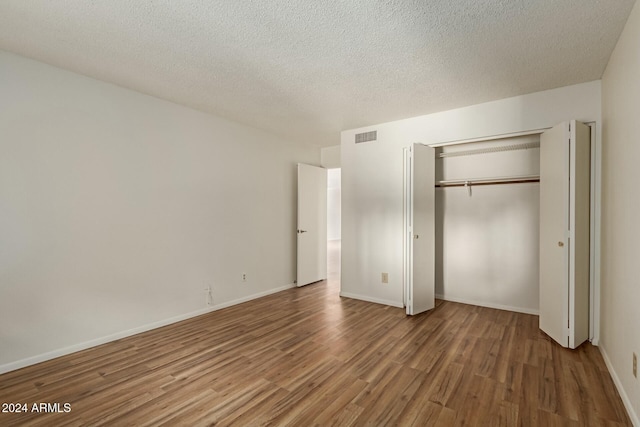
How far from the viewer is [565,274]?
286 cm

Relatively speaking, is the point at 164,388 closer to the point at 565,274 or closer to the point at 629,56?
the point at 565,274

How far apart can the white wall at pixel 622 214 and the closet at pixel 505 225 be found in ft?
0.72

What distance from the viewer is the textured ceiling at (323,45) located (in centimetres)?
197

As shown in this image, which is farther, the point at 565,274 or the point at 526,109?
the point at 526,109

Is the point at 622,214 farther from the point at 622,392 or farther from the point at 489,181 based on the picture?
the point at 489,181

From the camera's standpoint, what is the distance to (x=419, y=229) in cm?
392

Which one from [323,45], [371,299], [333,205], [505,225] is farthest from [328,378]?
[333,205]

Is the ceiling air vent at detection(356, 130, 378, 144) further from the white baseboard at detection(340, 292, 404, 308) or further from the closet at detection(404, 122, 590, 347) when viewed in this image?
the white baseboard at detection(340, 292, 404, 308)

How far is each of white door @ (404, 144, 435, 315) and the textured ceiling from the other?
2.44ft

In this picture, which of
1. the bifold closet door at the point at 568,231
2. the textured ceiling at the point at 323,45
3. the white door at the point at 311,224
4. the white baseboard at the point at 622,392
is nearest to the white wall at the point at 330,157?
the white door at the point at 311,224

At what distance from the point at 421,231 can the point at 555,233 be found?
137 cm

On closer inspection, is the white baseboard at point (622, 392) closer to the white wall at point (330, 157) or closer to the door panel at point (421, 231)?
the door panel at point (421, 231)

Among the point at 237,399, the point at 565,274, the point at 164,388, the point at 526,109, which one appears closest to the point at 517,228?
the point at 565,274

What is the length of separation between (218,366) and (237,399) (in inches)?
21.4
